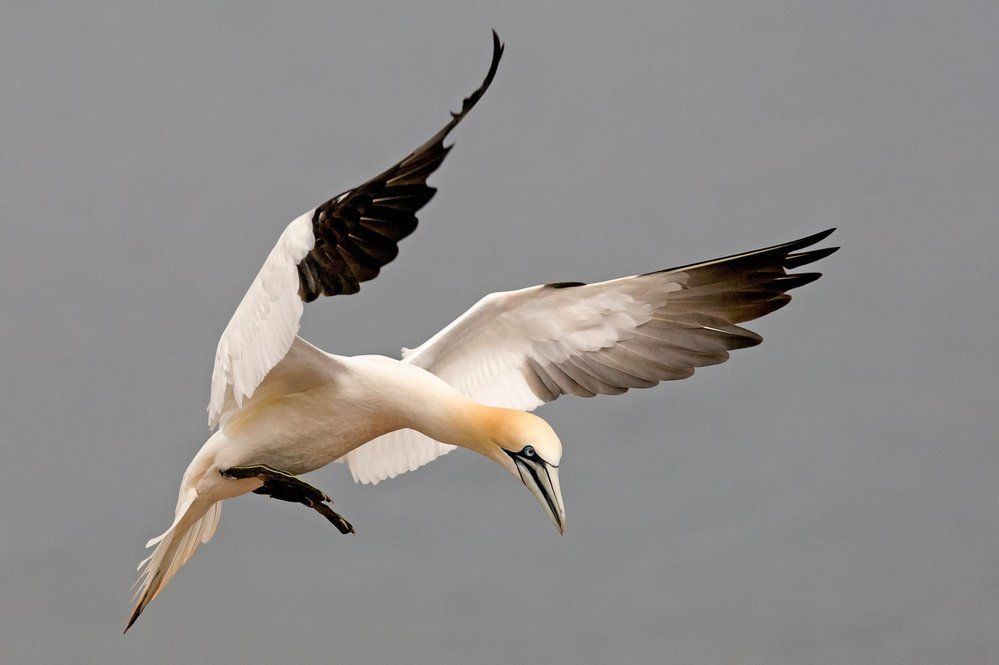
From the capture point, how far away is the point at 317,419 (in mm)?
5539

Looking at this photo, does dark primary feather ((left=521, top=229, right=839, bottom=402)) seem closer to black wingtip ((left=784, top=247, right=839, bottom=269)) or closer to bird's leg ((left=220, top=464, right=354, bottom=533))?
black wingtip ((left=784, top=247, right=839, bottom=269))

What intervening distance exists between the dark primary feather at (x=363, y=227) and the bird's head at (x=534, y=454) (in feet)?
2.64

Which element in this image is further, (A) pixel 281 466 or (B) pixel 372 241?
(A) pixel 281 466

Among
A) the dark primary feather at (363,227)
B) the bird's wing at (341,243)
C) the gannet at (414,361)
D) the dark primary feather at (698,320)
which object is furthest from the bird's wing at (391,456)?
the dark primary feather at (363,227)

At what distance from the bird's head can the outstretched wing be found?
109 centimetres

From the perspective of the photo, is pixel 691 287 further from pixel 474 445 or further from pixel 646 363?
pixel 474 445

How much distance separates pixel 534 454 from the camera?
16.6 feet

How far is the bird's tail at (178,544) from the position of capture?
5777 mm

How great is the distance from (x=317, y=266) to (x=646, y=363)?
1.87 meters

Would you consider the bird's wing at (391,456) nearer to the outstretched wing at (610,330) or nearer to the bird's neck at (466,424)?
the outstretched wing at (610,330)

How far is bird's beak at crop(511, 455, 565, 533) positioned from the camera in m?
4.99

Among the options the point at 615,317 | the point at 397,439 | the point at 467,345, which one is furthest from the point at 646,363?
the point at 397,439

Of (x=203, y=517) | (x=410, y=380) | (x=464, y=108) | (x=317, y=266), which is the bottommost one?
(x=203, y=517)

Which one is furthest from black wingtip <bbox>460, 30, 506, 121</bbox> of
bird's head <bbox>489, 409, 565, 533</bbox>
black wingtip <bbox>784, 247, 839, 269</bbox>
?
black wingtip <bbox>784, 247, 839, 269</bbox>
